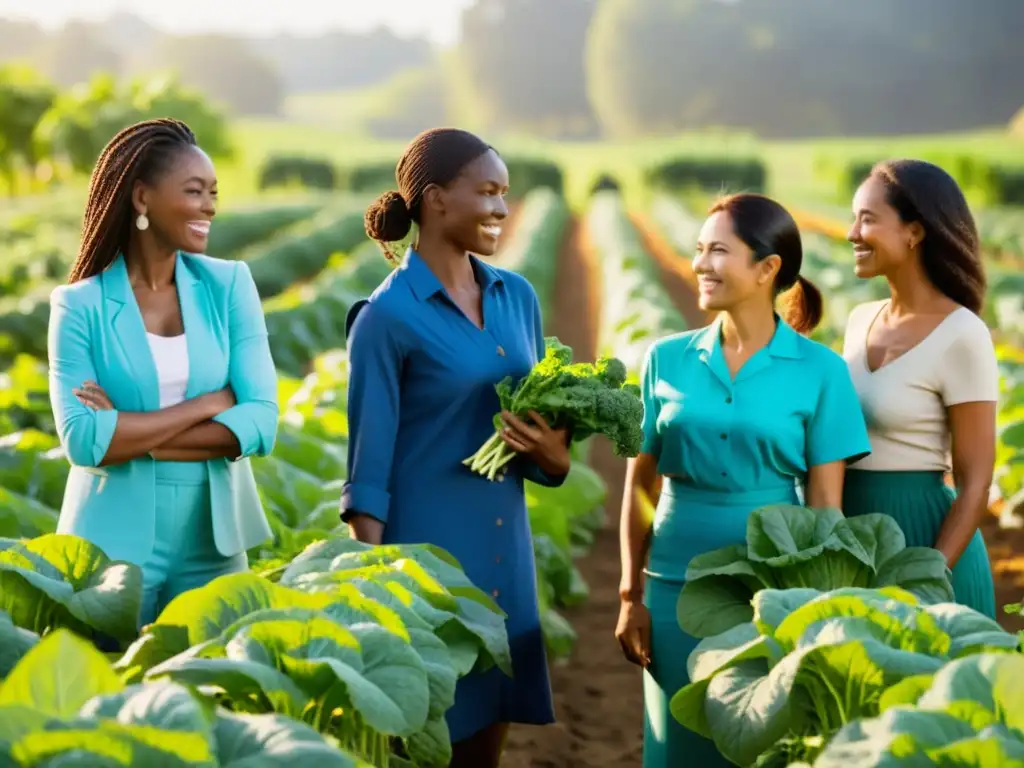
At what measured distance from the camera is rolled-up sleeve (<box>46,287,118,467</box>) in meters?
2.67

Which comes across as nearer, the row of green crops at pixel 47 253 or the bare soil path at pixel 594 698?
the bare soil path at pixel 594 698

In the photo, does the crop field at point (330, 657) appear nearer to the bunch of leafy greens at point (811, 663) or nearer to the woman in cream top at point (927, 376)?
the bunch of leafy greens at point (811, 663)

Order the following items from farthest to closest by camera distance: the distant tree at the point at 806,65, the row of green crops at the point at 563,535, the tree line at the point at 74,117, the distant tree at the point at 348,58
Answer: the distant tree at the point at 348,58, the distant tree at the point at 806,65, the tree line at the point at 74,117, the row of green crops at the point at 563,535

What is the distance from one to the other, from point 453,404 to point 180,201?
73 centimetres

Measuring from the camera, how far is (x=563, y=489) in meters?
7.07

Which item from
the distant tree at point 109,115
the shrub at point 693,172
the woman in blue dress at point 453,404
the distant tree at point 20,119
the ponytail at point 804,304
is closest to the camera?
the woman in blue dress at point 453,404

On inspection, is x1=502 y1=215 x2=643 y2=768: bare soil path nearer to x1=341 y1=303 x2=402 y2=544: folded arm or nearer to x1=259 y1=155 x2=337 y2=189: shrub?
x1=341 y1=303 x2=402 y2=544: folded arm

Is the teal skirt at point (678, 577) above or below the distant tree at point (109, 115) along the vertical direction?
below

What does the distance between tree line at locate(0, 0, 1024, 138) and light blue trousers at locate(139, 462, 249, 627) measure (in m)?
113

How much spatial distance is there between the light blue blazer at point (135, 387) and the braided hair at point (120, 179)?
5 centimetres

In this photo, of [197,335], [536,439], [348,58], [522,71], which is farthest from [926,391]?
[348,58]

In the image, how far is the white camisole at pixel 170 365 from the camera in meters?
2.80

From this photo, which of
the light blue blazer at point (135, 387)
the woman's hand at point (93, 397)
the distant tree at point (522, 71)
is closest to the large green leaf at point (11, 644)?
the light blue blazer at point (135, 387)

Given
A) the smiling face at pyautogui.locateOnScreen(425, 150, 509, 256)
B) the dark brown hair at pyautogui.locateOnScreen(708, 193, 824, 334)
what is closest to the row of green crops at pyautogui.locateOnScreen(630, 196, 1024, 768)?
the dark brown hair at pyautogui.locateOnScreen(708, 193, 824, 334)
